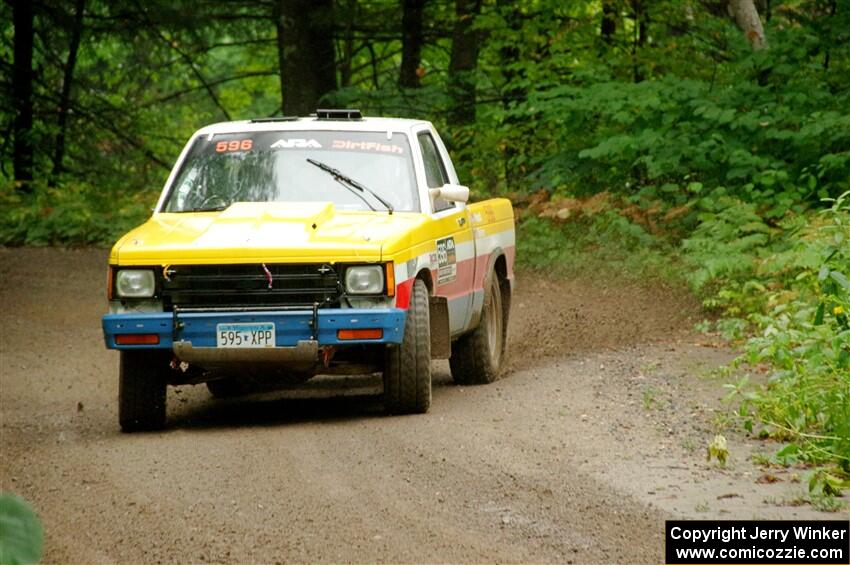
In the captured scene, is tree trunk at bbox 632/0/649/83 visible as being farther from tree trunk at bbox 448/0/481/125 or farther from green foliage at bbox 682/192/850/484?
green foliage at bbox 682/192/850/484

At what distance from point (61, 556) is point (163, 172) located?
27361 millimetres

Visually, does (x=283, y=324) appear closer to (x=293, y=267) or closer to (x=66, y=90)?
(x=293, y=267)

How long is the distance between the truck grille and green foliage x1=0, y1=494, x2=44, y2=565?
6322 millimetres

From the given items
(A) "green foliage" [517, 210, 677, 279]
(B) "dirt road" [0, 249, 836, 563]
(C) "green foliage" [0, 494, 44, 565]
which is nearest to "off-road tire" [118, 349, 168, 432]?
(B) "dirt road" [0, 249, 836, 563]

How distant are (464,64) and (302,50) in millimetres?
3690

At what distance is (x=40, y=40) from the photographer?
1053 inches

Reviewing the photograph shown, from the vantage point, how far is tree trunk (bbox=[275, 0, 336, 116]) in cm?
2156

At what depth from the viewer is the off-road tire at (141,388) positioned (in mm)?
8711

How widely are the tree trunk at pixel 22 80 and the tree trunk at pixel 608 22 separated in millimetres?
10516

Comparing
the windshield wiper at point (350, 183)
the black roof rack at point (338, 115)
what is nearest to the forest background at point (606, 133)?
the windshield wiper at point (350, 183)

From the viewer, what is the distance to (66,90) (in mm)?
26609

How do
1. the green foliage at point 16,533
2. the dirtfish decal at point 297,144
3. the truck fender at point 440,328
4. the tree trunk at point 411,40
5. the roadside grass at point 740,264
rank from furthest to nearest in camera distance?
1. the tree trunk at point 411,40
2. the dirtfish decal at point 297,144
3. the truck fender at point 440,328
4. the roadside grass at point 740,264
5. the green foliage at point 16,533

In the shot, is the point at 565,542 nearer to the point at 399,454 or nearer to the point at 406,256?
the point at 399,454

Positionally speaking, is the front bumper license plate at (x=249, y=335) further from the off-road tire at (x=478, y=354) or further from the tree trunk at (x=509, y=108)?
the tree trunk at (x=509, y=108)
